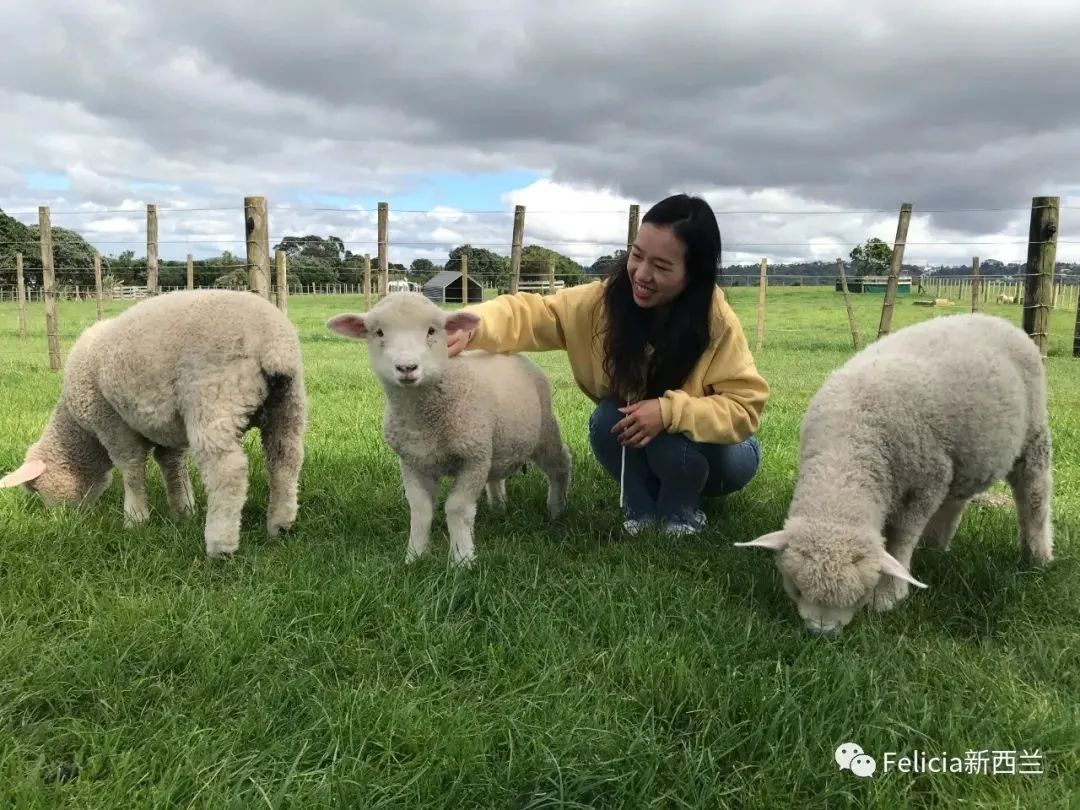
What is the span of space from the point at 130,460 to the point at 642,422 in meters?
2.69

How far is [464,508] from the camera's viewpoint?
339 centimetres

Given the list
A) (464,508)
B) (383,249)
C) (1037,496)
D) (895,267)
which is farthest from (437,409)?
(895,267)

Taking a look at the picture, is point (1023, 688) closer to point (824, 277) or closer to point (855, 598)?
point (855, 598)

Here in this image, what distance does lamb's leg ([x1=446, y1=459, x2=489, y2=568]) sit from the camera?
339 cm

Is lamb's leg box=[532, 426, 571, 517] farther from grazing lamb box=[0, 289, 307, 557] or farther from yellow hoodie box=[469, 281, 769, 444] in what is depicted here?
grazing lamb box=[0, 289, 307, 557]

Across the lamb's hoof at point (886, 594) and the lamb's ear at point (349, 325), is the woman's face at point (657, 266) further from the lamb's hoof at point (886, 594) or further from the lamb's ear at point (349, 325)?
the lamb's hoof at point (886, 594)

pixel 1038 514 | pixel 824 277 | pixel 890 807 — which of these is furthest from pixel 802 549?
pixel 824 277

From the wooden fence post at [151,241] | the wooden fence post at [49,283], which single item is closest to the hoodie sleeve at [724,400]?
the wooden fence post at [151,241]

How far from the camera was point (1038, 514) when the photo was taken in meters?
3.49

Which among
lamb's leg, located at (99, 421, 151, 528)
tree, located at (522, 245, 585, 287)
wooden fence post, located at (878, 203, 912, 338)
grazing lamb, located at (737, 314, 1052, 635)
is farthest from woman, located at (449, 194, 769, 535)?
tree, located at (522, 245, 585, 287)

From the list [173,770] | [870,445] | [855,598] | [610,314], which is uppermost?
[610,314]

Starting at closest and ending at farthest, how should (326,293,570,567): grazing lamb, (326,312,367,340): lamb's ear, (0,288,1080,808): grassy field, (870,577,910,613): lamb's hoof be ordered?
(0,288,1080,808): grassy field < (870,577,910,613): lamb's hoof < (326,293,570,567): grazing lamb < (326,312,367,340): lamb's ear

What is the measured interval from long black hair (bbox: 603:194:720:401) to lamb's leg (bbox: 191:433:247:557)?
1.93m

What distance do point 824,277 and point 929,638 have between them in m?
14.5
